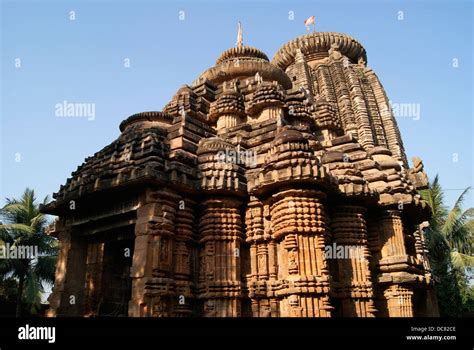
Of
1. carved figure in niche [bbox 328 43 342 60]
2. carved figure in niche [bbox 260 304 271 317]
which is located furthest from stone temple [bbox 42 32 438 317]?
carved figure in niche [bbox 328 43 342 60]

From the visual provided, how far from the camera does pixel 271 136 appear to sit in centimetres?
1275

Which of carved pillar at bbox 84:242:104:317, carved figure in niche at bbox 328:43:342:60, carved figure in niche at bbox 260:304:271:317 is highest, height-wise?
carved figure in niche at bbox 328:43:342:60

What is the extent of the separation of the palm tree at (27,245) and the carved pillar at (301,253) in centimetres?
1753

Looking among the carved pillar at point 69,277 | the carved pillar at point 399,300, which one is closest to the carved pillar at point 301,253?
the carved pillar at point 399,300

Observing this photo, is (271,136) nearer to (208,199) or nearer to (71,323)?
(208,199)

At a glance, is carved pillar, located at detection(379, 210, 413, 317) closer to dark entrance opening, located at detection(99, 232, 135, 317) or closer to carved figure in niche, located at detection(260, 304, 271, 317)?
carved figure in niche, located at detection(260, 304, 271, 317)

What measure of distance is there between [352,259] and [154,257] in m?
5.57

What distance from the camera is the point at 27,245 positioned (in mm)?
23281

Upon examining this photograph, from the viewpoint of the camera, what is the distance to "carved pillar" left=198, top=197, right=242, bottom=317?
1045 cm

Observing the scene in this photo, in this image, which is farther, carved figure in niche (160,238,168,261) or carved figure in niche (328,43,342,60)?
carved figure in niche (328,43,342,60)

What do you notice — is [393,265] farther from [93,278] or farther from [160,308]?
[93,278]

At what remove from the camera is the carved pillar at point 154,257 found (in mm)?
9523

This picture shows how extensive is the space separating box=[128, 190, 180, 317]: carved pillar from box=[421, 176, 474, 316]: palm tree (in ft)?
53.6

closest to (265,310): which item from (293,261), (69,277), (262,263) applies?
(262,263)
